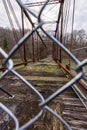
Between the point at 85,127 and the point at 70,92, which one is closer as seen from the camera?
the point at 85,127

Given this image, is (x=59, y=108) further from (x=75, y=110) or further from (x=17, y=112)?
(x=17, y=112)

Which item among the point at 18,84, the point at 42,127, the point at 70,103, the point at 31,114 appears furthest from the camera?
the point at 18,84

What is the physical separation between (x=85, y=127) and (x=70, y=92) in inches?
52.9

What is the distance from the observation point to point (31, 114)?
224 centimetres

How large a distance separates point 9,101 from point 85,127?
115cm

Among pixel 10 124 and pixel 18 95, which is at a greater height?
pixel 10 124

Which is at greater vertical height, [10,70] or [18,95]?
[10,70]

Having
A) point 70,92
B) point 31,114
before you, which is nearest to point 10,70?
point 31,114

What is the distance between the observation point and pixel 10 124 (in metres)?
1.92

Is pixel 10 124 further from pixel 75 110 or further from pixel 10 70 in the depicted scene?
pixel 10 70

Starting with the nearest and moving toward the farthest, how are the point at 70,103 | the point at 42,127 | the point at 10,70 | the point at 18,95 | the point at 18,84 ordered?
the point at 10,70
the point at 42,127
the point at 70,103
the point at 18,95
the point at 18,84

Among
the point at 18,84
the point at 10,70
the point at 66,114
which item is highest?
the point at 10,70

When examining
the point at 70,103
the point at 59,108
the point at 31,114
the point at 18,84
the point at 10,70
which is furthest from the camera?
the point at 18,84

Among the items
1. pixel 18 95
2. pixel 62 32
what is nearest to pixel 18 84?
pixel 18 95
